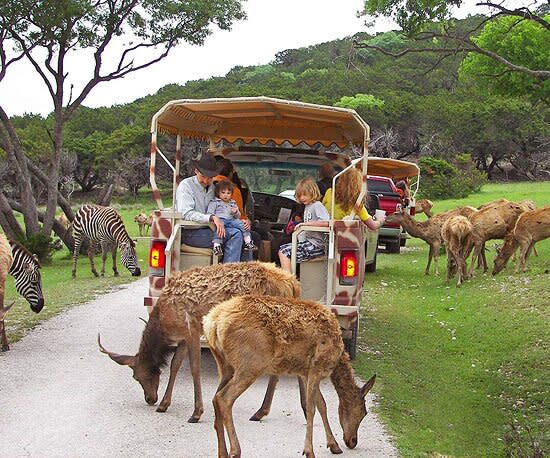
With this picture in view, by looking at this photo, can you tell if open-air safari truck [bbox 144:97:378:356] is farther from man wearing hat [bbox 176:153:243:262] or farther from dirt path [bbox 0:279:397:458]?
dirt path [bbox 0:279:397:458]

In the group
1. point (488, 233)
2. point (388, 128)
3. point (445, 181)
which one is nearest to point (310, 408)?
point (488, 233)

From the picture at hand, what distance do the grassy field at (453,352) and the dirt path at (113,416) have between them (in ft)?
2.15

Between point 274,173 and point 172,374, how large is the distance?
191 inches

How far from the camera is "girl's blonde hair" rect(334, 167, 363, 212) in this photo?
9.53 metres

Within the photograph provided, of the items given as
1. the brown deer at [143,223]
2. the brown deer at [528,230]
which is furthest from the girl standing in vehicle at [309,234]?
the brown deer at [143,223]

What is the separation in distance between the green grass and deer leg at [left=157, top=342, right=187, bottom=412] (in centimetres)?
186

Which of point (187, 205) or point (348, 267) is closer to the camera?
point (348, 267)

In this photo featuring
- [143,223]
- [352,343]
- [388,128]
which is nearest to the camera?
[352,343]

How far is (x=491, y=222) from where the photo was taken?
54.9ft

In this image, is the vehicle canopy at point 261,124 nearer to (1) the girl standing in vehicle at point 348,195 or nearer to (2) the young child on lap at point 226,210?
(1) the girl standing in vehicle at point 348,195

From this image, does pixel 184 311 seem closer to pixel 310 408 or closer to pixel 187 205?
pixel 310 408

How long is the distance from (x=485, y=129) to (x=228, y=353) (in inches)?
1905

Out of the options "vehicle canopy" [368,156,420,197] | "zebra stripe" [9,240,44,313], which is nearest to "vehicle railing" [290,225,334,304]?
"zebra stripe" [9,240,44,313]

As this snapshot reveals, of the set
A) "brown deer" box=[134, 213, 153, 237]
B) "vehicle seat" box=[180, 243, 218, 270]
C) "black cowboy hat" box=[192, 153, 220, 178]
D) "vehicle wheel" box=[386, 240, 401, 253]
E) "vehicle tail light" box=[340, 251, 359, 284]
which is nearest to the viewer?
"vehicle tail light" box=[340, 251, 359, 284]
